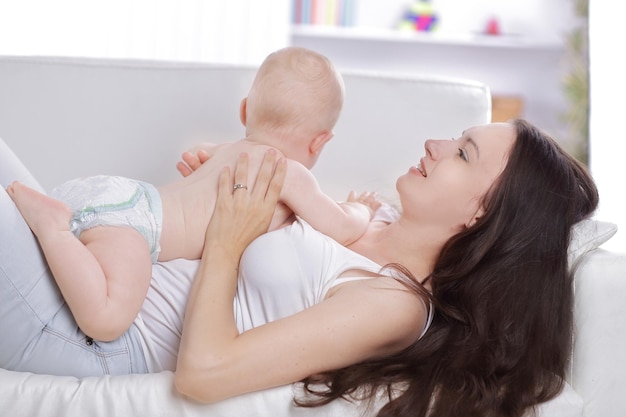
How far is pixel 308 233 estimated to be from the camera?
164cm

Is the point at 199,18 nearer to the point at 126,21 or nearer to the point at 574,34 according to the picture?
the point at 126,21

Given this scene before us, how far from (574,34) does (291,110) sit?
11.0 ft

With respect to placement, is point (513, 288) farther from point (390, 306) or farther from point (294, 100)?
point (294, 100)

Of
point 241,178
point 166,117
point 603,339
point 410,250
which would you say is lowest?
point 603,339

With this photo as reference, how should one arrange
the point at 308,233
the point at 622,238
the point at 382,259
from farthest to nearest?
1. the point at 622,238
2. the point at 382,259
3. the point at 308,233

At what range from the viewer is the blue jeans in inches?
57.2

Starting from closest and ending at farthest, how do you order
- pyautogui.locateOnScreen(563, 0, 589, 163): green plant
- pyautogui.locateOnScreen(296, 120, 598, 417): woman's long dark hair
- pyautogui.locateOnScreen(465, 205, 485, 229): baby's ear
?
pyautogui.locateOnScreen(296, 120, 598, 417): woman's long dark hair, pyautogui.locateOnScreen(465, 205, 485, 229): baby's ear, pyautogui.locateOnScreen(563, 0, 589, 163): green plant

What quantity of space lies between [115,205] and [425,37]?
348 centimetres

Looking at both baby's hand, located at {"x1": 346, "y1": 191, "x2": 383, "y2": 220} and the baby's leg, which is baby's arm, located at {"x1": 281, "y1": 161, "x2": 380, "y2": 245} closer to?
baby's hand, located at {"x1": 346, "y1": 191, "x2": 383, "y2": 220}

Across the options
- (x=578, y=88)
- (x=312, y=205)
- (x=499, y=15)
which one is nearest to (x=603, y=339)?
(x=312, y=205)

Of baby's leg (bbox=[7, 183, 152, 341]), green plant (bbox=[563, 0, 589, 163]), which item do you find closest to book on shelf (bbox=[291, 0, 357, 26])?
green plant (bbox=[563, 0, 589, 163])

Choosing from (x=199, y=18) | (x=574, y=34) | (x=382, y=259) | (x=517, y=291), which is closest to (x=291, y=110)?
(x=382, y=259)

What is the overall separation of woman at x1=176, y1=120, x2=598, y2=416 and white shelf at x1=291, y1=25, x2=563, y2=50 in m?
3.14

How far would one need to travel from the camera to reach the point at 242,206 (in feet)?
5.48
